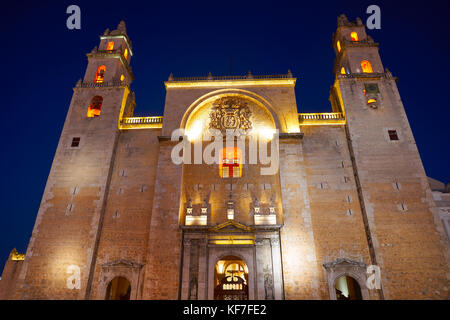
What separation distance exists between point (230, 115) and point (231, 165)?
4.57 m

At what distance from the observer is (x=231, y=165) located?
24.9 metres

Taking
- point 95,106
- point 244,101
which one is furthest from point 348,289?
point 95,106

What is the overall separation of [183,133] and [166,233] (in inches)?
329

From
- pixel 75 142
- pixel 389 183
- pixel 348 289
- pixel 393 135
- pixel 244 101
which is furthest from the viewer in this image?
pixel 244 101

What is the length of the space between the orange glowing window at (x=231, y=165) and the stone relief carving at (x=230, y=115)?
218 cm

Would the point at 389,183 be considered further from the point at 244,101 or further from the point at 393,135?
the point at 244,101

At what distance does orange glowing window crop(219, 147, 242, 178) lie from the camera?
80.7 feet

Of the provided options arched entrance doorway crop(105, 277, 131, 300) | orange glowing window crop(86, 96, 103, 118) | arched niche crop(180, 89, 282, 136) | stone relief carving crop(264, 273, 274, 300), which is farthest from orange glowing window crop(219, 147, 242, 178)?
orange glowing window crop(86, 96, 103, 118)

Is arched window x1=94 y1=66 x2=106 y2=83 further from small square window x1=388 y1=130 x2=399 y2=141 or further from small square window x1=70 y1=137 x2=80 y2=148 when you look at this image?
small square window x1=388 y1=130 x2=399 y2=141
